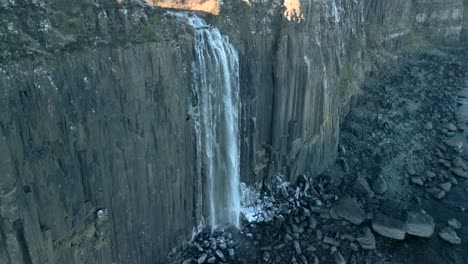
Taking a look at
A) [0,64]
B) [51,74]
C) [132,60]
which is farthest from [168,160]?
[0,64]

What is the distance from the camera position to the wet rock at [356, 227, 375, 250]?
59.5ft

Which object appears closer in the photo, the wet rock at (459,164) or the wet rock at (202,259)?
the wet rock at (202,259)

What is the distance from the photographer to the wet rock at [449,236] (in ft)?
61.9

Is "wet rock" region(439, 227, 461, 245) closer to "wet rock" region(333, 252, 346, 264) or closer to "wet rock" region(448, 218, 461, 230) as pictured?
"wet rock" region(448, 218, 461, 230)

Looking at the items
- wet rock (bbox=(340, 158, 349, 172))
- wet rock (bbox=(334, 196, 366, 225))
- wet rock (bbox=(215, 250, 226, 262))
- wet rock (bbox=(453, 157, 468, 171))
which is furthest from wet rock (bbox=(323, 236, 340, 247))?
wet rock (bbox=(453, 157, 468, 171))

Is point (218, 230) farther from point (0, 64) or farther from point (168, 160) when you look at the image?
point (0, 64)

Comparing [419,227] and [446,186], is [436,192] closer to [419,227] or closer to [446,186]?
[446,186]

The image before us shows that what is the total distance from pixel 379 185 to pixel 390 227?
3127 mm

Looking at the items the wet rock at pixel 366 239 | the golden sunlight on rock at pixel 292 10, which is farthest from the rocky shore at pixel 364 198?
the golden sunlight on rock at pixel 292 10

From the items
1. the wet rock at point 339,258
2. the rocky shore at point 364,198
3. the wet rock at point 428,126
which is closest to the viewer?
the wet rock at point 339,258

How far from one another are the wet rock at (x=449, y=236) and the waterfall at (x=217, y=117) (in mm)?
9449

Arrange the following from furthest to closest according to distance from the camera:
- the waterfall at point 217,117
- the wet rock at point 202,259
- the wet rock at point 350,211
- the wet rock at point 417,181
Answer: the wet rock at point 417,181
the wet rock at point 350,211
the wet rock at point 202,259
the waterfall at point 217,117

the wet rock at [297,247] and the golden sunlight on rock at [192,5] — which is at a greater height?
the golden sunlight on rock at [192,5]

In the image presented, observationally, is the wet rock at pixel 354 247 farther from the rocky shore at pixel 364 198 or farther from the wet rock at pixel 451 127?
the wet rock at pixel 451 127
